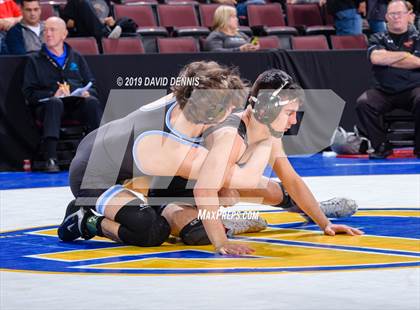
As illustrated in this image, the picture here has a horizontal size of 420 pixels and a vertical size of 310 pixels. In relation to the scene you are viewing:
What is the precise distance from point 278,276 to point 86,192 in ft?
5.16

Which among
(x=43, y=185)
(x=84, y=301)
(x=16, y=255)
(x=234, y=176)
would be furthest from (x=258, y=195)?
(x=43, y=185)

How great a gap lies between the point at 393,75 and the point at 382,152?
81 cm

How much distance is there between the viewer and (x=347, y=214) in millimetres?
6598

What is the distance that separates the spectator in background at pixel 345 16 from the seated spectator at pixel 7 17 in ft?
14.0

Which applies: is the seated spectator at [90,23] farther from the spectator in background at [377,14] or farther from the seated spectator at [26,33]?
the spectator in background at [377,14]

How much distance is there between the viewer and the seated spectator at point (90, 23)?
12305 millimetres

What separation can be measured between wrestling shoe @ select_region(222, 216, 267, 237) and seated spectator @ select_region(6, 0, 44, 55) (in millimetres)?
5446

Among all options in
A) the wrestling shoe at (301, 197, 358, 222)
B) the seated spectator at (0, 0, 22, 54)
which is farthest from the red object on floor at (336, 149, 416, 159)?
the wrestling shoe at (301, 197, 358, 222)

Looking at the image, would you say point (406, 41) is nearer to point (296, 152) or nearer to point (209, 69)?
point (296, 152)

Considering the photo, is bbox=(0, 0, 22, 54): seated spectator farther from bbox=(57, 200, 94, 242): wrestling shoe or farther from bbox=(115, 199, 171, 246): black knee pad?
bbox=(115, 199, 171, 246): black knee pad

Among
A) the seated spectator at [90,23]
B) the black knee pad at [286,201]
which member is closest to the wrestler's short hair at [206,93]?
the black knee pad at [286,201]

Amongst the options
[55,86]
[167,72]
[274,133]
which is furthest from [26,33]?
[274,133]

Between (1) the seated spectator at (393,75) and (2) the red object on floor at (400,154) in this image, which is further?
(2) the red object on floor at (400,154)

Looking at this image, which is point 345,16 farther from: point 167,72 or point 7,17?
point 7,17
